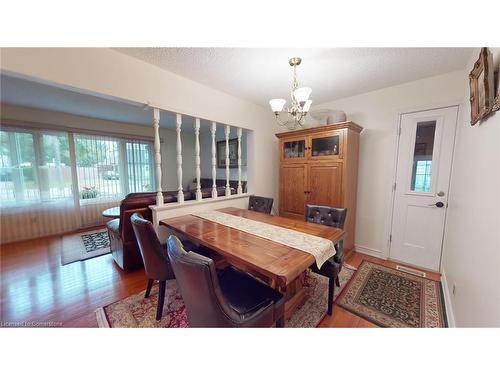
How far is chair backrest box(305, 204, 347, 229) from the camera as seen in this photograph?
1.90m

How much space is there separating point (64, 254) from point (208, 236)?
2.86m

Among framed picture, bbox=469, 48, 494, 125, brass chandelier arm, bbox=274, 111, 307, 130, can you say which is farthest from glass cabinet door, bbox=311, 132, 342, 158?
framed picture, bbox=469, 48, 494, 125

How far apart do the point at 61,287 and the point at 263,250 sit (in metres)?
2.38

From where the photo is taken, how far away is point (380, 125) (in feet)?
8.36

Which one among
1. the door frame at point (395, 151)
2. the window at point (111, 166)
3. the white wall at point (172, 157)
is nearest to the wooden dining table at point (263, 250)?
the door frame at point (395, 151)

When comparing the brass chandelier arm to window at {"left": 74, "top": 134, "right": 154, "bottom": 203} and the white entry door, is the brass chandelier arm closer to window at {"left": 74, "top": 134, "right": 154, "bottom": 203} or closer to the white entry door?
the white entry door

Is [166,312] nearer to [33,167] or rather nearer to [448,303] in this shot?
[448,303]

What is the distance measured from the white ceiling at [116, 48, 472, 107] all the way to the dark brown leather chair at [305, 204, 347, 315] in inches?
59.1

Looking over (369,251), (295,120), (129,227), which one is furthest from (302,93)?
(369,251)

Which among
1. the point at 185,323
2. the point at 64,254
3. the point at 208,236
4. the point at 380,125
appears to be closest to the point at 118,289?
the point at 185,323

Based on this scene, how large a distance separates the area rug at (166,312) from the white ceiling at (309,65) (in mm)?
2326

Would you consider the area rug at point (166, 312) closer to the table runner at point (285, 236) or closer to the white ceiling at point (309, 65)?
the table runner at point (285, 236)

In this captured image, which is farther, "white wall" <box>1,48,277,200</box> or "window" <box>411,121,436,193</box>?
"window" <box>411,121,436,193</box>
